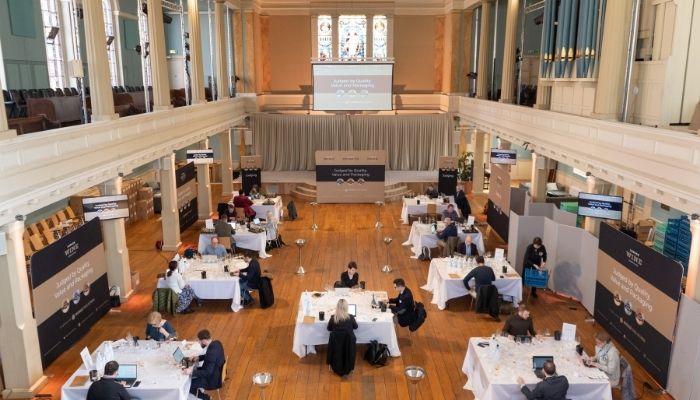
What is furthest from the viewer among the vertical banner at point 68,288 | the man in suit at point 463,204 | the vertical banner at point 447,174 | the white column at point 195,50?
the vertical banner at point 447,174

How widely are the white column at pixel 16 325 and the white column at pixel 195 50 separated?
10403 millimetres

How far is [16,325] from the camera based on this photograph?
872cm

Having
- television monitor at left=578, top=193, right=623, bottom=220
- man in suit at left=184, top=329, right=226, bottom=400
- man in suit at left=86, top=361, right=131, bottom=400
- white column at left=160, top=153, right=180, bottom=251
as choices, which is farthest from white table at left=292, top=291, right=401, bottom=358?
white column at left=160, top=153, right=180, bottom=251

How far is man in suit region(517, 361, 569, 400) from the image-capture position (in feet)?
23.6

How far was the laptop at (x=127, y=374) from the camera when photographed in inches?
298

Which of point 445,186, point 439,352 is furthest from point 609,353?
point 445,186

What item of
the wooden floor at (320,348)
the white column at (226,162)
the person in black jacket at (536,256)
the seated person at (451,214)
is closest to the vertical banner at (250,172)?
the white column at (226,162)

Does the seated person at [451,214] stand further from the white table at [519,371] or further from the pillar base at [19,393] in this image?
the pillar base at [19,393]

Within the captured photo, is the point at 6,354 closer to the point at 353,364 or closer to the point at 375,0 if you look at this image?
the point at 353,364

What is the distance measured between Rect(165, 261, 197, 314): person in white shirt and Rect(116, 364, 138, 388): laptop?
3.97 m

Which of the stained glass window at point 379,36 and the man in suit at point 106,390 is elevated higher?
the stained glass window at point 379,36

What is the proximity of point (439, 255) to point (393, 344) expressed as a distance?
248 inches

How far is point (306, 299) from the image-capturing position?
10.4 metres

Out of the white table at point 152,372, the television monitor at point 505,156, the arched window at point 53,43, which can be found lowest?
the white table at point 152,372
